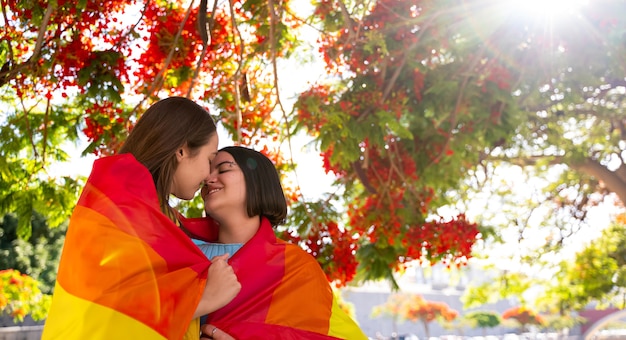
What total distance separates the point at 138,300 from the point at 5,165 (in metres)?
3.73

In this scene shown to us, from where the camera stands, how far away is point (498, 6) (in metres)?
6.77

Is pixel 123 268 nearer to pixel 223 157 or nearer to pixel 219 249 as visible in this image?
pixel 219 249

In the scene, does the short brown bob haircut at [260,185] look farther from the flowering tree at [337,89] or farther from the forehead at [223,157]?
the flowering tree at [337,89]

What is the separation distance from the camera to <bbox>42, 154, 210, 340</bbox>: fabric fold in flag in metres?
2.21

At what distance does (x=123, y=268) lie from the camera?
7.35ft

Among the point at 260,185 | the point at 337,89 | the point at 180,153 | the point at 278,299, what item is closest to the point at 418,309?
the point at 337,89

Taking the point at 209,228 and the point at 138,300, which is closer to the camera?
the point at 138,300

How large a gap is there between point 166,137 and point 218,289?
523 millimetres

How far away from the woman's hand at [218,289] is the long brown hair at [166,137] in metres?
0.32

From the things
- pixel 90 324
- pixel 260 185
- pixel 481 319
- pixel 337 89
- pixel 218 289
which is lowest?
pixel 90 324

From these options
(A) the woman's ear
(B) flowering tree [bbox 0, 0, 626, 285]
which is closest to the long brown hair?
(A) the woman's ear

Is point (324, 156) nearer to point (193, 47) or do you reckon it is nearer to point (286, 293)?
point (193, 47)

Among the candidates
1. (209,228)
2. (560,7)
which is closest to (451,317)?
(560,7)

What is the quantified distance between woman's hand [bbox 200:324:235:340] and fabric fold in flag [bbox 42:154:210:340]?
0.57 ft
